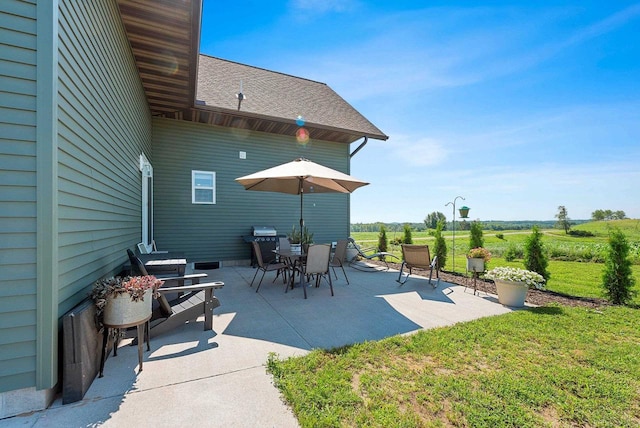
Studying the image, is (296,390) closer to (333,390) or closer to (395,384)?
(333,390)

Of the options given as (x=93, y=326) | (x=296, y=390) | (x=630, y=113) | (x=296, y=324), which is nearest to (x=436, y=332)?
(x=296, y=324)

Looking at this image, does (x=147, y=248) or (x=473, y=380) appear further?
(x=147, y=248)

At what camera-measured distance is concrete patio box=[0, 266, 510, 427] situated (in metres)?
1.75

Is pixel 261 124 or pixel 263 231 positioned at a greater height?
pixel 261 124

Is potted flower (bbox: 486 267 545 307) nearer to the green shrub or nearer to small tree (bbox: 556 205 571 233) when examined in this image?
the green shrub

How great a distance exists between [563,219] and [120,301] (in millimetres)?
47694

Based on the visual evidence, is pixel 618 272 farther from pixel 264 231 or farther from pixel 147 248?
pixel 147 248

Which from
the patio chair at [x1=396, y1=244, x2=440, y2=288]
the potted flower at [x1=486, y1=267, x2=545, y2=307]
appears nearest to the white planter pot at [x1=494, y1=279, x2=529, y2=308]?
the potted flower at [x1=486, y1=267, x2=545, y2=307]

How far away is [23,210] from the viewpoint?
5.49ft

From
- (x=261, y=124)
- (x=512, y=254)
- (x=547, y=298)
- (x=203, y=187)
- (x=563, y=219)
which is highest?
(x=261, y=124)

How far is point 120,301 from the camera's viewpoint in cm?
215

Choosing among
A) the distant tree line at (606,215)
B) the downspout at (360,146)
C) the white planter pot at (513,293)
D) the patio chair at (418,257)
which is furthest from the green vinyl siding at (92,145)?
the distant tree line at (606,215)

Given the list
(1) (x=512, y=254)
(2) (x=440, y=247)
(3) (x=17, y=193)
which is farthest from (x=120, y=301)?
(1) (x=512, y=254)

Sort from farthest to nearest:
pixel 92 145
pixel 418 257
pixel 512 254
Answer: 1. pixel 512 254
2. pixel 418 257
3. pixel 92 145
